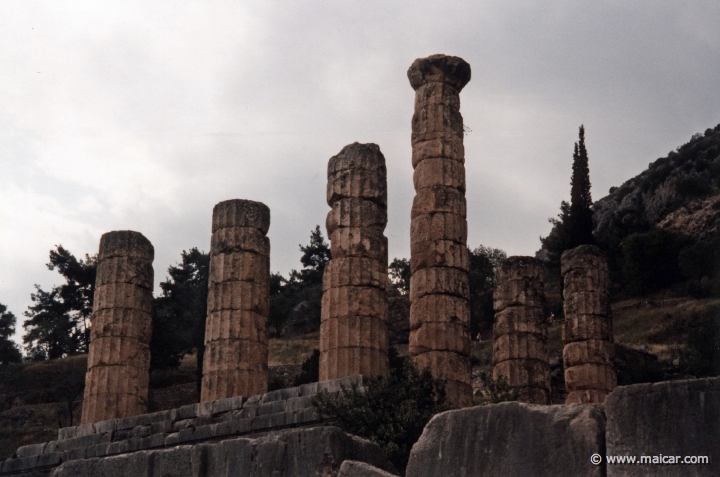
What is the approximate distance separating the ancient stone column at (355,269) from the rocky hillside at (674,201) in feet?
105

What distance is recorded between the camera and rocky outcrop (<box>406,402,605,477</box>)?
23.0 feet

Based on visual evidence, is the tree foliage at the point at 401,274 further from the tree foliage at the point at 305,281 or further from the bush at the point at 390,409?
the bush at the point at 390,409

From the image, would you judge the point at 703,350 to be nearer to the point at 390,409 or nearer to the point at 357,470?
the point at 390,409

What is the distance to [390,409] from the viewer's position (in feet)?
49.6

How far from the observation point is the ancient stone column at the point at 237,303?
19.8 m

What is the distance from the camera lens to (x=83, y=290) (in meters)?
45.9

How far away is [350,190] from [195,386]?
2265cm

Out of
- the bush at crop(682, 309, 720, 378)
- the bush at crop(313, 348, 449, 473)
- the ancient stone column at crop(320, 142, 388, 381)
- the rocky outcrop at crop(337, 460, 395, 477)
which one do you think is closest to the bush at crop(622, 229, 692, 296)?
the bush at crop(682, 309, 720, 378)

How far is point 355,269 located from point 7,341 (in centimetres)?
3759

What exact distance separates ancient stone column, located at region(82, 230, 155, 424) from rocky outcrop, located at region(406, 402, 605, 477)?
571 inches

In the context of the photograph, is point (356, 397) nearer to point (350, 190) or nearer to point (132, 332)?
point (350, 190)

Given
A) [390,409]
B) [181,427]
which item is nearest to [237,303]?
[181,427]

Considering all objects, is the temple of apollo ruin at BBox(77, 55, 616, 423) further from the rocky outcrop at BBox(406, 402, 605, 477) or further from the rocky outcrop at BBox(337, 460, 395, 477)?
the rocky outcrop at BBox(406, 402, 605, 477)

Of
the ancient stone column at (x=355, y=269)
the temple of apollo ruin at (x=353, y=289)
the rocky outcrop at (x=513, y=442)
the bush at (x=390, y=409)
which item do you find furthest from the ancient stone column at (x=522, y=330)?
the rocky outcrop at (x=513, y=442)
